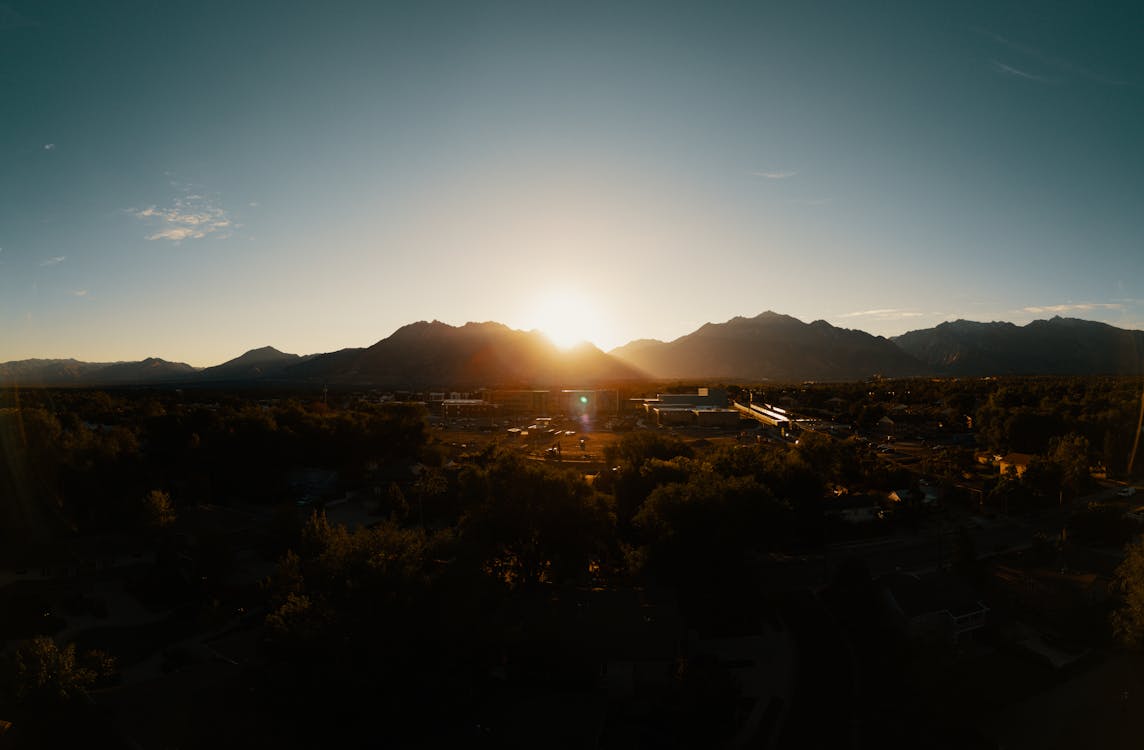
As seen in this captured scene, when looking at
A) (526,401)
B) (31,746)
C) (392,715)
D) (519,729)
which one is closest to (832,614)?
(519,729)

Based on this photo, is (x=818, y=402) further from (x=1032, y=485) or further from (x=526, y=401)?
(x=1032, y=485)

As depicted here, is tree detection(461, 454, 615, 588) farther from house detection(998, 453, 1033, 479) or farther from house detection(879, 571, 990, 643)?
house detection(998, 453, 1033, 479)

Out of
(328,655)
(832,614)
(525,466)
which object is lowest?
(832,614)

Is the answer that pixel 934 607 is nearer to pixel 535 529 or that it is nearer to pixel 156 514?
pixel 535 529

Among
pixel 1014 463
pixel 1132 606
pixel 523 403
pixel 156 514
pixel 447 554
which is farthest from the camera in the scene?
pixel 523 403

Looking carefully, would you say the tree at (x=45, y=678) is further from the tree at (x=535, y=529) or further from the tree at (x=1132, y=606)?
the tree at (x=1132, y=606)

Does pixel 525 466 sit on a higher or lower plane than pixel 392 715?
higher

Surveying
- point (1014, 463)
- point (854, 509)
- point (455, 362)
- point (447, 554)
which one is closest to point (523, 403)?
point (1014, 463)
